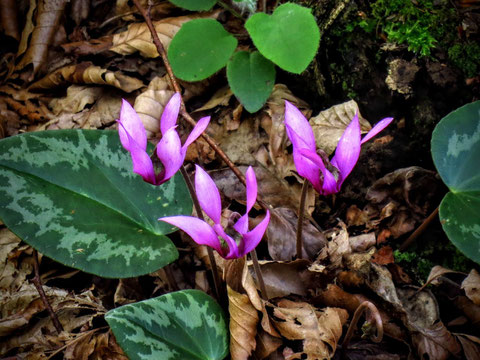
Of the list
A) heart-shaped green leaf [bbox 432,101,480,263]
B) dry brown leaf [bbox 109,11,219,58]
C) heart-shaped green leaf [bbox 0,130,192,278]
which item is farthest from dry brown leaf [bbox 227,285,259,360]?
dry brown leaf [bbox 109,11,219,58]

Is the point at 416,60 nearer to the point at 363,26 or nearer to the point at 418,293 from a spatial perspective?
the point at 363,26

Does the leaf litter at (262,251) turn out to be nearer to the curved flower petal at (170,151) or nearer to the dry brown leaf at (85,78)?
the dry brown leaf at (85,78)

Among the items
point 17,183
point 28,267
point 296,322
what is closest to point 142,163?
point 17,183

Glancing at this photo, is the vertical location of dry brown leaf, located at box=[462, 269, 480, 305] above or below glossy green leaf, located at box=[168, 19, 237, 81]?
below

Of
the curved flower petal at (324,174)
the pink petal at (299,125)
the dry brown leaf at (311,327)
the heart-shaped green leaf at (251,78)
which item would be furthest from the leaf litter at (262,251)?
the pink petal at (299,125)

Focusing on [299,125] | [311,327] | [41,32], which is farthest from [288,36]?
[41,32]

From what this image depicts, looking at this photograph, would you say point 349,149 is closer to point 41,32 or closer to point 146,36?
point 146,36

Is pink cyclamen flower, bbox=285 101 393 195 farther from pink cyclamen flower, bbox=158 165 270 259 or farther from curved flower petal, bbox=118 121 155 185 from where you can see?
curved flower petal, bbox=118 121 155 185
